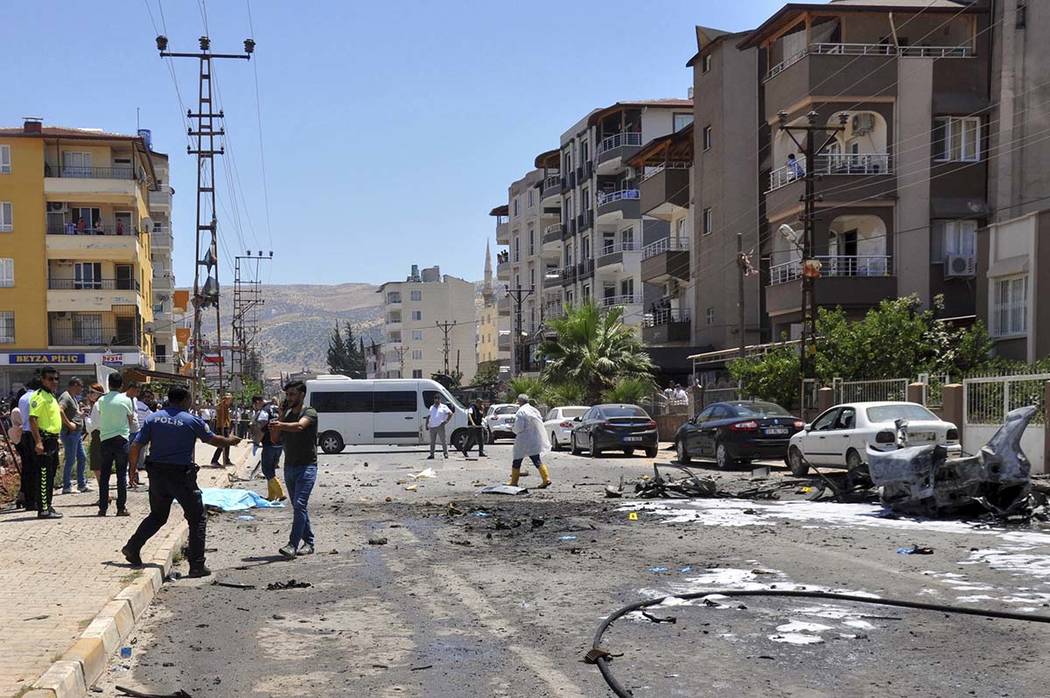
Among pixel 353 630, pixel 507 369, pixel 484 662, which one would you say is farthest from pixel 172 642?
pixel 507 369

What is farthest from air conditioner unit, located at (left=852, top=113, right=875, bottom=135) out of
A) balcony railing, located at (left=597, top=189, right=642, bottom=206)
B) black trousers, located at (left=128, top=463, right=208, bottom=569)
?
black trousers, located at (left=128, top=463, right=208, bottom=569)

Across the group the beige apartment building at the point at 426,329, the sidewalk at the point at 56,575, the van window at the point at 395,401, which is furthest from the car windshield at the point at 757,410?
the beige apartment building at the point at 426,329

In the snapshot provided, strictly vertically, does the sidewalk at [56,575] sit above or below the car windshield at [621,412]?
above

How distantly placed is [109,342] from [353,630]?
57.3 meters

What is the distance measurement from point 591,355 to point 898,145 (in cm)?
1352

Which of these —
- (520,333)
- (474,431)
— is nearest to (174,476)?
(474,431)

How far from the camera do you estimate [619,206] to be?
225 ft

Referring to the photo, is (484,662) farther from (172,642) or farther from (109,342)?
(109,342)

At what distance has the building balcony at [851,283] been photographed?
36312mm

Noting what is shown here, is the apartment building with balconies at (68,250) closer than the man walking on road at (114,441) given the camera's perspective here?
No

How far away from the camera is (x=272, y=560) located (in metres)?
11.3

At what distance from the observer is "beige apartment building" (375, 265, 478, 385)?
14625 cm

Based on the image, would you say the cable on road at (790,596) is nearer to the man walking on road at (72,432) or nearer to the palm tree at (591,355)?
the man walking on road at (72,432)

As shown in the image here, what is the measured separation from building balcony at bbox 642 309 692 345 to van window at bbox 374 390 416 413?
19.1 meters
